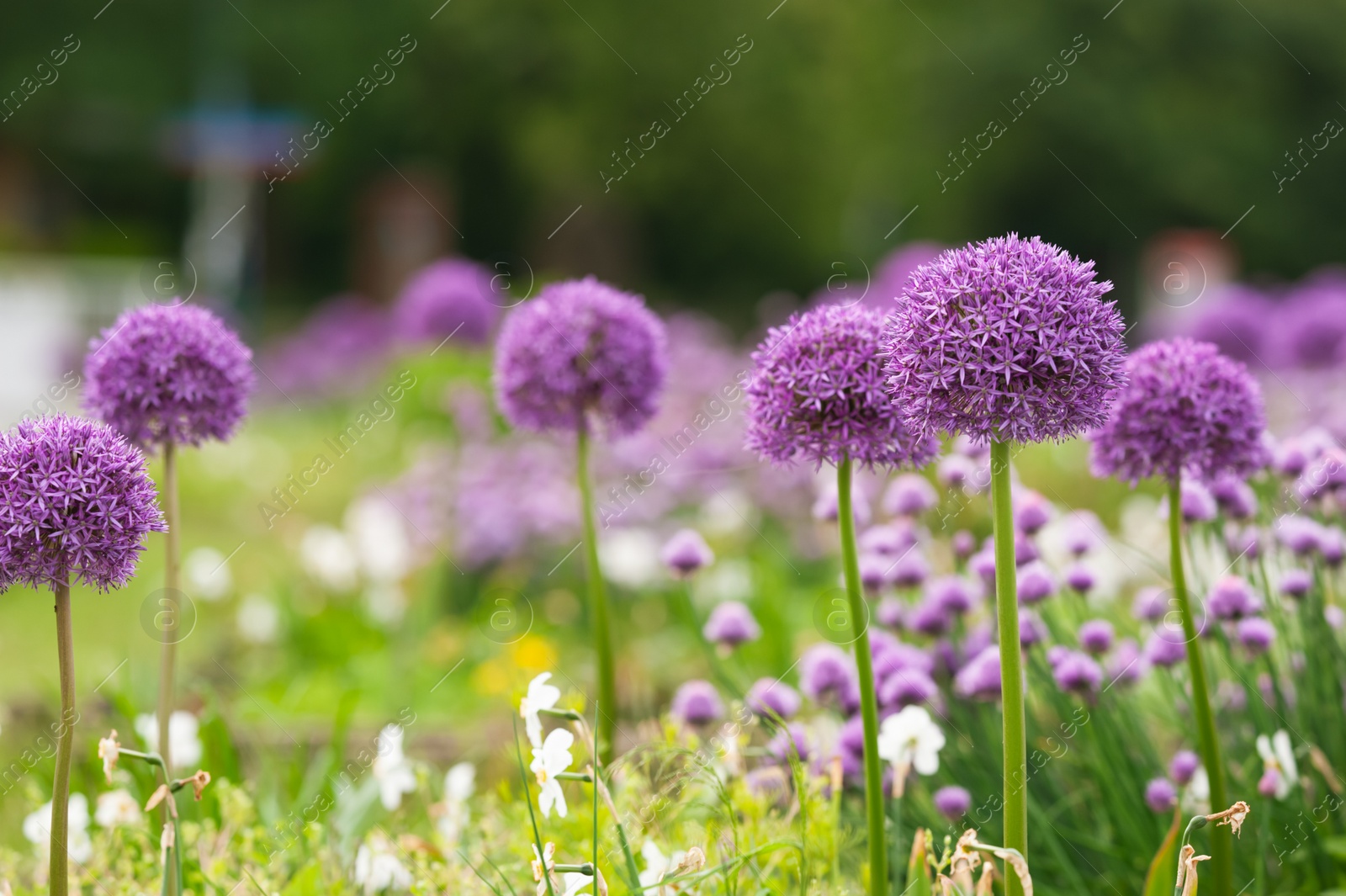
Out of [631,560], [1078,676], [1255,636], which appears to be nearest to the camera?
[1078,676]

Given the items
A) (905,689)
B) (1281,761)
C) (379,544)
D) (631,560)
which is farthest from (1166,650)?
(379,544)

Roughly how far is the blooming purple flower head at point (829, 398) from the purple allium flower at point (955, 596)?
2.69ft

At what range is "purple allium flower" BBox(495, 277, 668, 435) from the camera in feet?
10.2

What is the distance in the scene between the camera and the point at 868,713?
7.01 feet

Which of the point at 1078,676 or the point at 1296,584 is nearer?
the point at 1078,676

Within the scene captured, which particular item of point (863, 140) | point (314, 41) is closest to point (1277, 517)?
point (863, 140)

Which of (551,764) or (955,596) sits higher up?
(955,596)

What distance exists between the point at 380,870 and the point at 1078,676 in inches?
63.3

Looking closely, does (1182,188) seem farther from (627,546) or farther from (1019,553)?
(1019,553)

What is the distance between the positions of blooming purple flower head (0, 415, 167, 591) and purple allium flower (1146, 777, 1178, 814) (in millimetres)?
2164

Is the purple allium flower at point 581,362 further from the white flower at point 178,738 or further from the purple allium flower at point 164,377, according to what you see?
the white flower at point 178,738

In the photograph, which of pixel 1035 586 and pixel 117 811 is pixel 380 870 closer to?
pixel 117 811

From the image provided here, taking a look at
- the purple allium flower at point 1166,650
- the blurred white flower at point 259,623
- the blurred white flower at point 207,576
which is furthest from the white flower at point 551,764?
Answer: the blurred white flower at point 259,623

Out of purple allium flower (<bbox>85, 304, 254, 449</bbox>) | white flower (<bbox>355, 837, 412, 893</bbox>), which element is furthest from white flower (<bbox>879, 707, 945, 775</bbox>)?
purple allium flower (<bbox>85, 304, 254, 449</bbox>)
